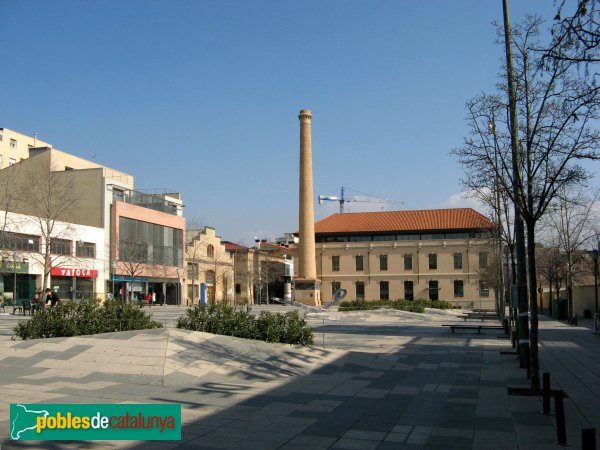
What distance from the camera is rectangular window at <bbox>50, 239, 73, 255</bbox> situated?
50281mm

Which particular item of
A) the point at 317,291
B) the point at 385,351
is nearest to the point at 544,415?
the point at 385,351

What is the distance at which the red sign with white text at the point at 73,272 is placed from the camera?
2064 inches

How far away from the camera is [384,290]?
275 ft

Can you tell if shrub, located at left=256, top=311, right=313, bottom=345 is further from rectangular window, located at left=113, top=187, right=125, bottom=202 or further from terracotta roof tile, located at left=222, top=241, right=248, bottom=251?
terracotta roof tile, located at left=222, top=241, right=248, bottom=251

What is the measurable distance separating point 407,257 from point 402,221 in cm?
557

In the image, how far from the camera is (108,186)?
2384 inches

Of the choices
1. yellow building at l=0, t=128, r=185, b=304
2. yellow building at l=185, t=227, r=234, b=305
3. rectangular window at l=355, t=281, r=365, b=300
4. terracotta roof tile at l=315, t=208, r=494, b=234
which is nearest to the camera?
yellow building at l=0, t=128, r=185, b=304

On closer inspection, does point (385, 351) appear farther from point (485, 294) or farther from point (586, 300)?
point (485, 294)

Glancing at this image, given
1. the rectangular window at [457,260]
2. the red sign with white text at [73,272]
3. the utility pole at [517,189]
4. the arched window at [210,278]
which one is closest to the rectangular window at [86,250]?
the red sign with white text at [73,272]

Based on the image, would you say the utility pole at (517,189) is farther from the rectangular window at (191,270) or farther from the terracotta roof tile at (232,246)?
the terracotta roof tile at (232,246)

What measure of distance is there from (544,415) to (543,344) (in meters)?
15.3

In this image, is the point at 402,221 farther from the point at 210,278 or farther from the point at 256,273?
the point at 210,278

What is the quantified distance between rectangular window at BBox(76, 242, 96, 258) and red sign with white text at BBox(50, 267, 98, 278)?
4.62 ft

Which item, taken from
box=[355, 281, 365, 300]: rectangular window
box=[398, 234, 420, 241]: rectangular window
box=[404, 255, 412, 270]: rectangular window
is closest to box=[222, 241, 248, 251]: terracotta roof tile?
box=[355, 281, 365, 300]: rectangular window
